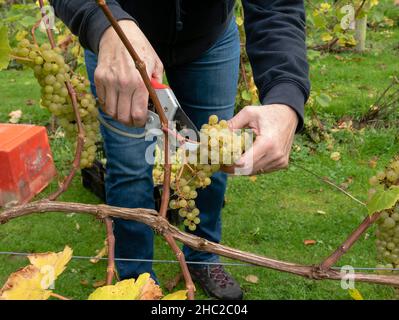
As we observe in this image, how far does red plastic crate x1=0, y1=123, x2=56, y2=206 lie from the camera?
10.5 ft

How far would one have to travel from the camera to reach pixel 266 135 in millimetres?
1296

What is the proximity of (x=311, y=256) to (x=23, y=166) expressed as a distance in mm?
1770

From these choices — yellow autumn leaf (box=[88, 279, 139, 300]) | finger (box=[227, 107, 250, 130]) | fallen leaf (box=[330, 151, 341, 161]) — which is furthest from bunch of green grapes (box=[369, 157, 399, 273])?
fallen leaf (box=[330, 151, 341, 161])

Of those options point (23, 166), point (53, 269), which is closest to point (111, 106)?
point (53, 269)

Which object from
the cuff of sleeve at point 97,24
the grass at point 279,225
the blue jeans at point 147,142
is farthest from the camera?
the grass at point 279,225

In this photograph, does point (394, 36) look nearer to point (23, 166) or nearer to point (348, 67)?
point (348, 67)

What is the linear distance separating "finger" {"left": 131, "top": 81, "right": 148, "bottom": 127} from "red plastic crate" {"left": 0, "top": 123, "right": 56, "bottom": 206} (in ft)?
6.79

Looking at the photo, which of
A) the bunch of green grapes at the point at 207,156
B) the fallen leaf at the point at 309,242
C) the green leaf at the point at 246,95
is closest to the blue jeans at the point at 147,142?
the bunch of green grapes at the point at 207,156

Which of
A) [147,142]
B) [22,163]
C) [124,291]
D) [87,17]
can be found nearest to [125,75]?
[87,17]

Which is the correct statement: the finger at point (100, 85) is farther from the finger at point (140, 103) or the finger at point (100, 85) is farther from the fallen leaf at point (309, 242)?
the fallen leaf at point (309, 242)

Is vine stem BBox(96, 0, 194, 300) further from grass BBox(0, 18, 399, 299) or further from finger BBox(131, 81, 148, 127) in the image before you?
grass BBox(0, 18, 399, 299)

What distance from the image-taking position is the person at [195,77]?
1.27 m

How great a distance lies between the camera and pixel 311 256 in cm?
289

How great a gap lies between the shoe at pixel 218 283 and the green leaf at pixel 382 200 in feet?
4.81
